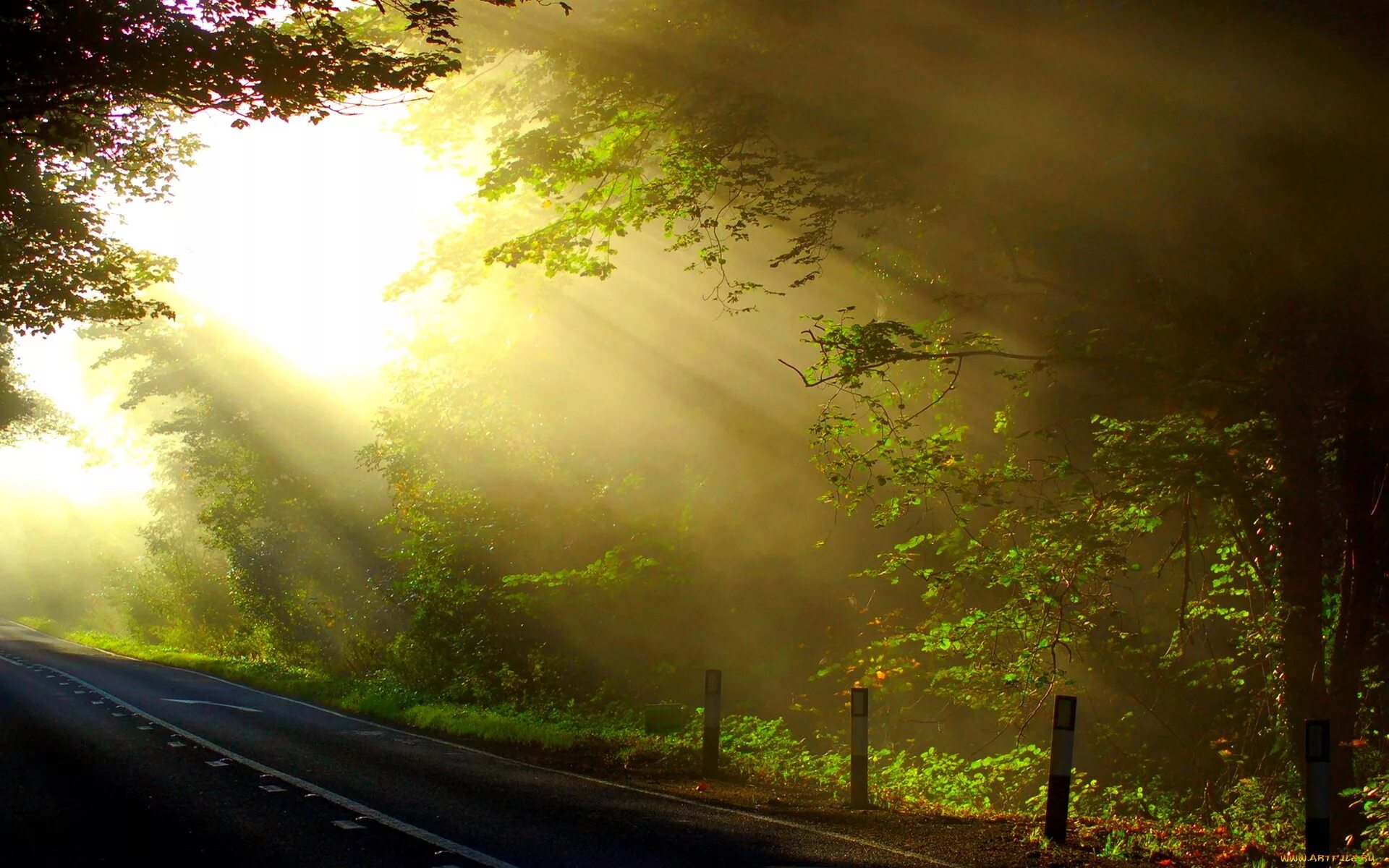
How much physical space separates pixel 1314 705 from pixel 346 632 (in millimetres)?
24386

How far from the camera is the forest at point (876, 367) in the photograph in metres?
8.19

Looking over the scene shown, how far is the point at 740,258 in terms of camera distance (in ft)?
62.2

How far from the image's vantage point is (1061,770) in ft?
23.5

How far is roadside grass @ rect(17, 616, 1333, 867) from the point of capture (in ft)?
24.9

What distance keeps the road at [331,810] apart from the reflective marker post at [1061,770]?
146 centimetres

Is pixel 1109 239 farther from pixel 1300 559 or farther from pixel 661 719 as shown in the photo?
pixel 661 719

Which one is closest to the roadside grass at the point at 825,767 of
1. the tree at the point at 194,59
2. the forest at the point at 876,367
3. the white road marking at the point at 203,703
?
the forest at the point at 876,367

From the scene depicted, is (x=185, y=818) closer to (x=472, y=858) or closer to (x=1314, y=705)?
(x=472, y=858)

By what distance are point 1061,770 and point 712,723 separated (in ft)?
12.7

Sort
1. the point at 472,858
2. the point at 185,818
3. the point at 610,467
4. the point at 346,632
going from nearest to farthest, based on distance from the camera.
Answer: the point at 472,858, the point at 185,818, the point at 610,467, the point at 346,632

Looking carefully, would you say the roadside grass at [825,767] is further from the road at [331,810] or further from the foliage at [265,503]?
the foliage at [265,503]

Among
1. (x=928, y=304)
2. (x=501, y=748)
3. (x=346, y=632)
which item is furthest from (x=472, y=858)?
(x=346, y=632)

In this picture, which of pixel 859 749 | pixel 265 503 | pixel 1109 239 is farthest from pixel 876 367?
pixel 265 503

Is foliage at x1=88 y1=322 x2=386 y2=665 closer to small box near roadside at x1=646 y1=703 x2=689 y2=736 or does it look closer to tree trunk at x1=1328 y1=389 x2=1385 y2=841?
small box near roadside at x1=646 y1=703 x2=689 y2=736
